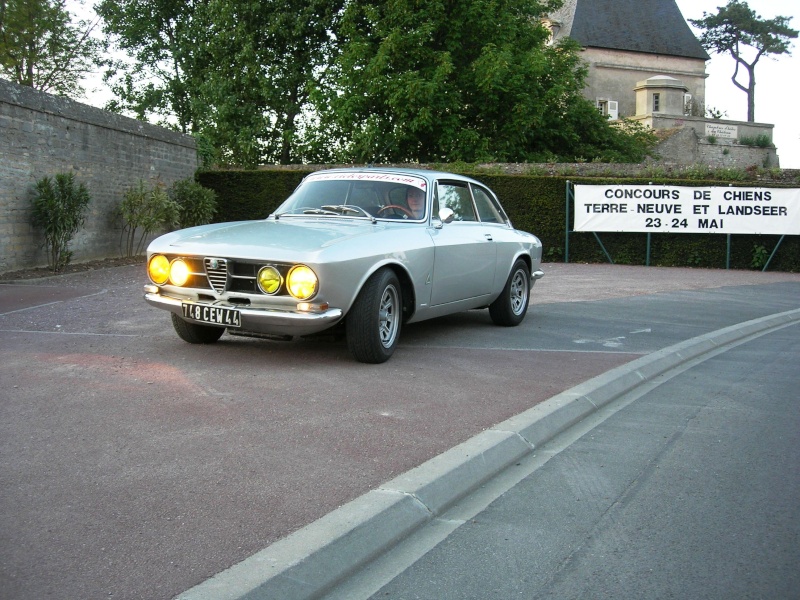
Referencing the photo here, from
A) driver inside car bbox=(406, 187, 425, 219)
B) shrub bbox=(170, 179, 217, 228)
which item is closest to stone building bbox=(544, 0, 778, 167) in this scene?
shrub bbox=(170, 179, 217, 228)

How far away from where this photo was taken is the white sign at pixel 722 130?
160 feet

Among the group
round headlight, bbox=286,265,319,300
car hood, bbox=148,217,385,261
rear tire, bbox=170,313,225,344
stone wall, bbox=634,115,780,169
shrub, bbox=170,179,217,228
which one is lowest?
rear tire, bbox=170,313,225,344

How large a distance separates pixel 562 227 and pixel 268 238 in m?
15.8

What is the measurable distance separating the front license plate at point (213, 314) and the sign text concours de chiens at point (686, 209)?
15.9 m

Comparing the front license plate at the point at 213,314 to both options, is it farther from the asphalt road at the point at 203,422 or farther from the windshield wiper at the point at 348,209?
the windshield wiper at the point at 348,209

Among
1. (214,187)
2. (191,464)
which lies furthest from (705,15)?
(191,464)

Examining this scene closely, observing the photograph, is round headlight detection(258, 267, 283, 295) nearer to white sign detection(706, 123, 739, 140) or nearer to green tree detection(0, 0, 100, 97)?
green tree detection(0, 0, 100, 97)

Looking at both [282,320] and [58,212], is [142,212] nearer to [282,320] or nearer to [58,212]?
[58,212]

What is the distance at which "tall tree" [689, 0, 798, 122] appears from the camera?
2761 inches

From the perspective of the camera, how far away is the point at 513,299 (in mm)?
9875

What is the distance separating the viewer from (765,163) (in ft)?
154

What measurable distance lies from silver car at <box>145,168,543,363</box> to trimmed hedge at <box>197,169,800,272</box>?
12831 mm

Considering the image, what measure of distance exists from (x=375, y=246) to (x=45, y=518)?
3.93 m

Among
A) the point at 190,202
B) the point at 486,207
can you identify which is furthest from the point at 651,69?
the point at 486,207
